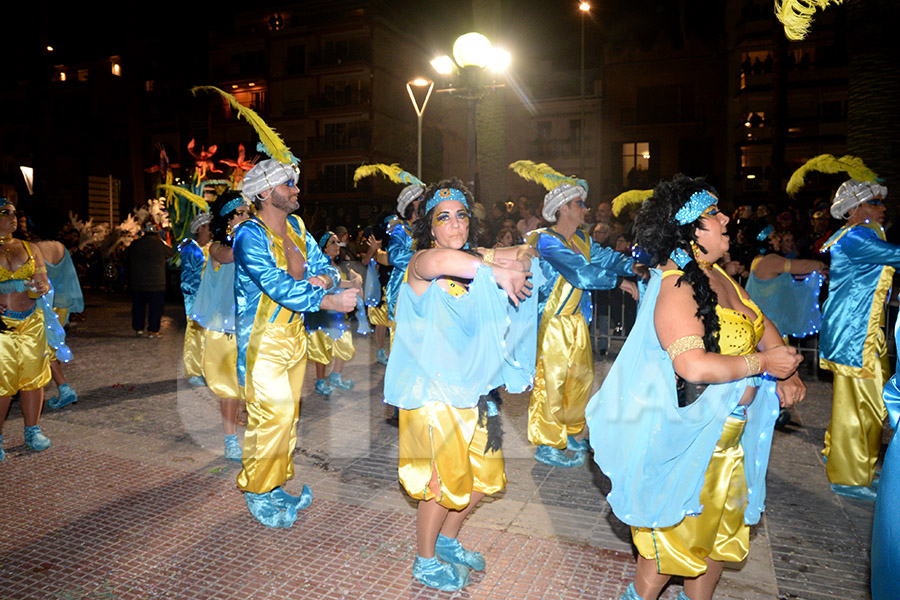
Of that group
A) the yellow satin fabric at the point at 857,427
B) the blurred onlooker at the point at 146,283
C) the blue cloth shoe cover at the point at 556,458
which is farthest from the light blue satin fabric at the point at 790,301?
the blurred onlooker at the point at 146,283

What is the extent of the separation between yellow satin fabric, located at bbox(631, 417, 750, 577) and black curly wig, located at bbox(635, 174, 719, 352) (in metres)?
0.49

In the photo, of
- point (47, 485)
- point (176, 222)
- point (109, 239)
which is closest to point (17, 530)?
point (47, 485)

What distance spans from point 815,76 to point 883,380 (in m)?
35.3

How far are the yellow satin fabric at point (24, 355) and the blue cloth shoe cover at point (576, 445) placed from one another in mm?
4741

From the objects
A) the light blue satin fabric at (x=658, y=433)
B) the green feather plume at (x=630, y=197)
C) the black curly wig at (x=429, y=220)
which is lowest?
the light blue satin fabric at (x=658, y=433)

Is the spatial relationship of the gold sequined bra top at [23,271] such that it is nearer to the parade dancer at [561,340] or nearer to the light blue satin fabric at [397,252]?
the light blue satin fabric at [397,252]

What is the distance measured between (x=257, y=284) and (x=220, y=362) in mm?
2264

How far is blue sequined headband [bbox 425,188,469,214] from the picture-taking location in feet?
11.7

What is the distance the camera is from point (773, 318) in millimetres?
6707

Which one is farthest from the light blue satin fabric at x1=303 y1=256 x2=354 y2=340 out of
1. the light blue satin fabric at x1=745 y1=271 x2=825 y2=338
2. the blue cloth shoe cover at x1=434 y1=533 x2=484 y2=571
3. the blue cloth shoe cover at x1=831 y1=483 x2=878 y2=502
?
the light blue satin fabric at x1=745 y1=271 x2=825 y2=338

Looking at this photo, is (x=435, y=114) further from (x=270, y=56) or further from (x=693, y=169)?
(x=693, y=169)

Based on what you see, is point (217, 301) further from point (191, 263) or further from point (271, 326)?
point (271, 326)

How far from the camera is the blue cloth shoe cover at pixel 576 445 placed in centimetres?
567

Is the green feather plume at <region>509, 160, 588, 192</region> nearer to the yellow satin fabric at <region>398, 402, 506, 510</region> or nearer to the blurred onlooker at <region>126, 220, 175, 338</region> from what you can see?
the yellow satin fabric at <region>398, 402, 506, 510</region>
